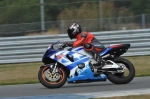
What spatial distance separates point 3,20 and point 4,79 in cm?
423

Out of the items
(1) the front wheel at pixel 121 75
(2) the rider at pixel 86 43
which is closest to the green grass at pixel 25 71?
(1) the front wheel at pixel 121 75

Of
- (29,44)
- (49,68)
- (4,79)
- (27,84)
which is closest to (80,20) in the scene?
(29,44)

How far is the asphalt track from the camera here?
363 inches

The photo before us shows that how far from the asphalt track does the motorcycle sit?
0.62ft

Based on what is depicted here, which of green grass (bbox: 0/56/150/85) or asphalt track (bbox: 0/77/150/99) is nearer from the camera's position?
asphalt track (bbox: 0/77/150/99)

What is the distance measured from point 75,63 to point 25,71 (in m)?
4.56

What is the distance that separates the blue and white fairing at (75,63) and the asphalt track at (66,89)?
0.23 meters

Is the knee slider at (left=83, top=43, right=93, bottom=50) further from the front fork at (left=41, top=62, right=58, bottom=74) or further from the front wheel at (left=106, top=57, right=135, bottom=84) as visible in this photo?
the front fork at (left=41, top=62, right=58, bottom=74)

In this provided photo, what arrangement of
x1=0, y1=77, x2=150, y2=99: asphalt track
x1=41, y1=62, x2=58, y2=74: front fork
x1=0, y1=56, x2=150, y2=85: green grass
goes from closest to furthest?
x1=0, y1=77, x2=150, y2=99: asphalt track
x1=41, y1=62, x2=58, y2=74: front fork
x1=0, y1=56, x2=150, y2=85: green grass

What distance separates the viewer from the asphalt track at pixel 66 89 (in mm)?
9211

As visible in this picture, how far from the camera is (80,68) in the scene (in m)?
10.3

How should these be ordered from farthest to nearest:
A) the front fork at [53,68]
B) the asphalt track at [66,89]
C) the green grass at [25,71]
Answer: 1. the green grass at [25,71]
2. the front fork at [53,68]
3. the asphalt track at [66,89]

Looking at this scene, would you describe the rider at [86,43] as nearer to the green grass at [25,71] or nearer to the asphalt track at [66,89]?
the asphalt track at [66,89]

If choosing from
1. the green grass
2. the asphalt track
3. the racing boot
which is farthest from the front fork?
the green grass
